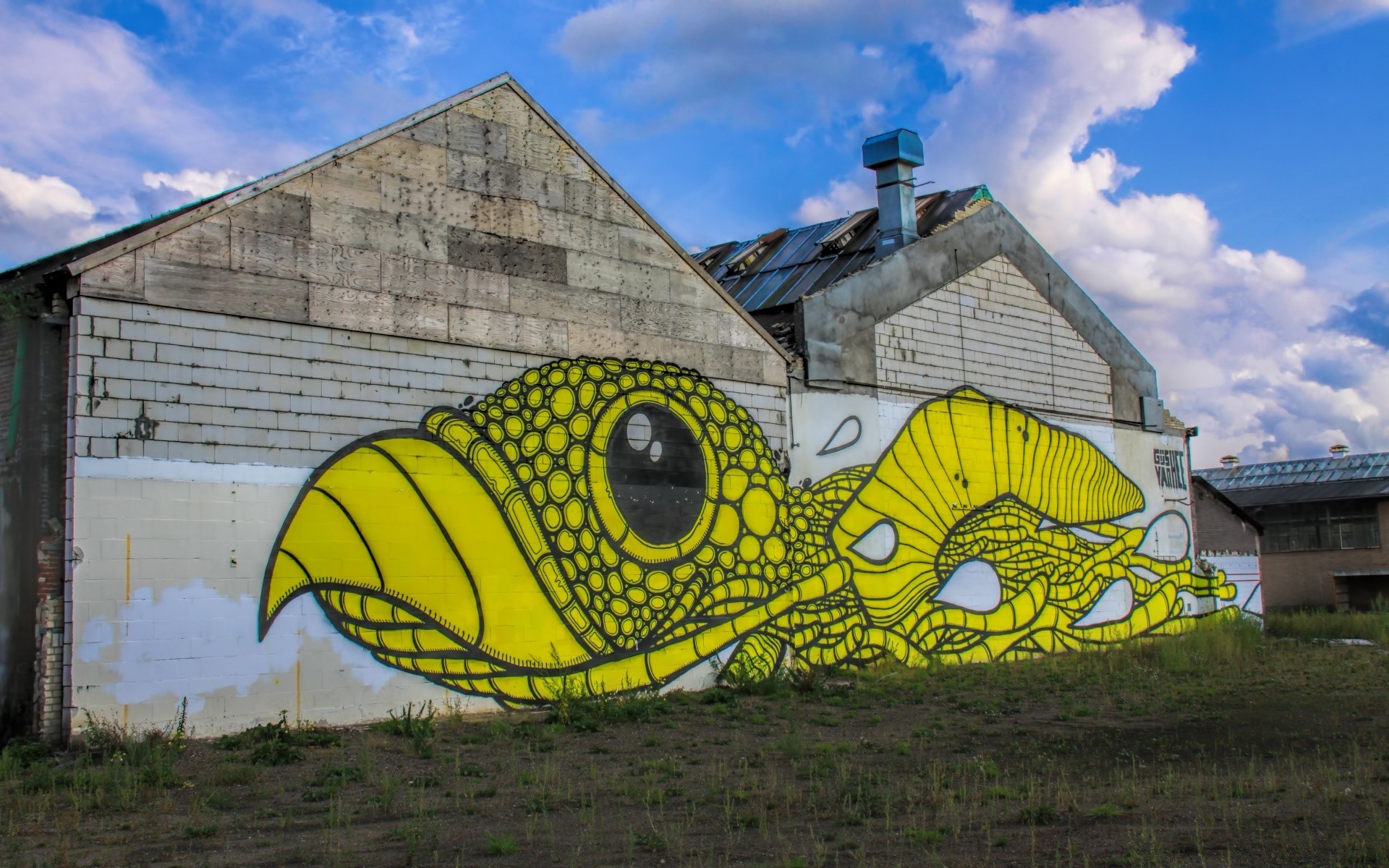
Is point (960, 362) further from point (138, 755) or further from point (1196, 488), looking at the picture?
point (138, 755)

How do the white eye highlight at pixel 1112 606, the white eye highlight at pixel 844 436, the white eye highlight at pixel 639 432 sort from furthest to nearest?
the white eye highlight at pixel 1112 606 < the white eye highlight at pixel 844 436 < the white eye highlight at pixel 639 432

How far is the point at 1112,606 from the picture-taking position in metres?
19.0

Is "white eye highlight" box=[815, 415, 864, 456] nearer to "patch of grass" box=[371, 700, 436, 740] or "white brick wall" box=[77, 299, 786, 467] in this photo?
"white brick wall" box=[77, 299, 786, 467]

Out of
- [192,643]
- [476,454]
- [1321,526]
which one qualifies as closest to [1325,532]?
[1321,526]

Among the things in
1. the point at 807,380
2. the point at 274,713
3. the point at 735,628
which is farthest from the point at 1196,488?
the point at 274,713

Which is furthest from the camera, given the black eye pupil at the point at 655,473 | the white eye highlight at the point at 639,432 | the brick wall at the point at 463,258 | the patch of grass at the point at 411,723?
the white eye highlight at the point at 639,432

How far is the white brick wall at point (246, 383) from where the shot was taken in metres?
9.39

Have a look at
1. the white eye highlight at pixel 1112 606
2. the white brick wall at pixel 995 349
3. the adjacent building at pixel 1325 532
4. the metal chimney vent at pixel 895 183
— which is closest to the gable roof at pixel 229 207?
the white brick wall at pixel 995 349

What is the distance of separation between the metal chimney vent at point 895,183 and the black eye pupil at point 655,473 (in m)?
6.20

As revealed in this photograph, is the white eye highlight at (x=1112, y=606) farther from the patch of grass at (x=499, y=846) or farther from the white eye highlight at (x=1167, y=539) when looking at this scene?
the patch of grass at (x=499, y=846)

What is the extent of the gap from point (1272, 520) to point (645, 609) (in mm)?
31593

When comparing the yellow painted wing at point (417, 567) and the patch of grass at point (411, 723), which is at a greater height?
the yellow painted wing at point (417, 567)

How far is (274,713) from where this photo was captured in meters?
9.91

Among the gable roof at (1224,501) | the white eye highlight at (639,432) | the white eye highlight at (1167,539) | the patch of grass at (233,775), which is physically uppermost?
the white eye highlight at (639,432)
